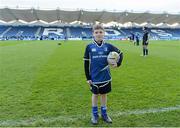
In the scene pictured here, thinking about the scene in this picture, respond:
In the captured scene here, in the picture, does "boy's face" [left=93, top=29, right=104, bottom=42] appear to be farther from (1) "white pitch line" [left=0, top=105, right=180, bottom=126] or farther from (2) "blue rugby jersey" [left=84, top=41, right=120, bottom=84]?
(1) "white pitch line" [left=0, top=105, right=180, bottom=126]

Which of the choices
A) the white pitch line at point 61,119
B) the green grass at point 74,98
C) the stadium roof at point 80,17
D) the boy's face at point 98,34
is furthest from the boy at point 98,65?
the stadium roof at point 80,17

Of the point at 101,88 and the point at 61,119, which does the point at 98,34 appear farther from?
the point at 61,119

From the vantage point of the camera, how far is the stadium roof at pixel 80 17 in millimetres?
72562

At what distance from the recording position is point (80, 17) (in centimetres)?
7756

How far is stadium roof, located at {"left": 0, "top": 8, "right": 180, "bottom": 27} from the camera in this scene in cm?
7256

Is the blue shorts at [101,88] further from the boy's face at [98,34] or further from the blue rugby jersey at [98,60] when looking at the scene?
the boy's face at [98,34]

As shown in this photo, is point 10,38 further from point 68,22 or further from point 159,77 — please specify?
point 159,77

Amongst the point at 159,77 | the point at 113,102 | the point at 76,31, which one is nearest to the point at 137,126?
the point at 113,102

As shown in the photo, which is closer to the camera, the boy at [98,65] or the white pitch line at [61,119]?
the white pitch line at [61,119]

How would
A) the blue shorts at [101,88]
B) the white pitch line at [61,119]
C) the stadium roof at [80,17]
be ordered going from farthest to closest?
the stadium roof at [80,17] → the blue shorts at [101,88] → the white pitch line at [61,119]

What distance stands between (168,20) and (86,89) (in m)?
78.6

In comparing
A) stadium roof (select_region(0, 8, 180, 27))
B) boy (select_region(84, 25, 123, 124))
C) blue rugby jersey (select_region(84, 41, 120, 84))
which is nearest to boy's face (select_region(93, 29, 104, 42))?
boy (select_region(84, 25, 123, 124))

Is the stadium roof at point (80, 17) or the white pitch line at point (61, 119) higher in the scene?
the stadium roof at point (80, 17)

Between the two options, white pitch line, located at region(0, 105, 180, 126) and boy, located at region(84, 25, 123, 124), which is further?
boy, located at region(84, 25, 123, 124)
